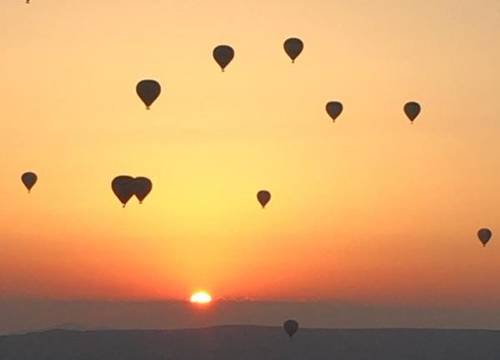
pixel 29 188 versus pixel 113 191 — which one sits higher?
pixel 29 188

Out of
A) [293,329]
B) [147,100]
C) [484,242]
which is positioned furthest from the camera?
[293,329]

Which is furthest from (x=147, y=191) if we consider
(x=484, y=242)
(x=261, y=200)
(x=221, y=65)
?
(x=484, y=242)

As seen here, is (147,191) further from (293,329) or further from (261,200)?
(293,329)
